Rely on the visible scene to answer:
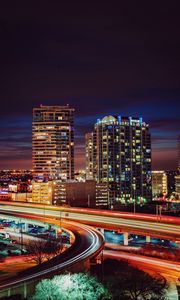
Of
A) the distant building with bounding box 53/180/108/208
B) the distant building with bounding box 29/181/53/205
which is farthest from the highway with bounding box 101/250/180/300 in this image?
the distant building with bounding box 29/181/53/205

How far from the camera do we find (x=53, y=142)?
186 meters

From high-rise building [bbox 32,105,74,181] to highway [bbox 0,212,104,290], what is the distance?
119081mm

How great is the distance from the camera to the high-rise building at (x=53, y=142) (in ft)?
603

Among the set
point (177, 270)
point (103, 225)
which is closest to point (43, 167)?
point (103, 225)

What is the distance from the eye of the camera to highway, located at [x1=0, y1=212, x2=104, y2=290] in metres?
31.5

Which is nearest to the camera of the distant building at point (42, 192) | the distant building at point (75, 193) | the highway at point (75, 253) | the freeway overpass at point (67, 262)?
the freeway overpass at point (67, 262)

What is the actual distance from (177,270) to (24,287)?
1897 cm

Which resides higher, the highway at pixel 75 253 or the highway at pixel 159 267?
the highway at pixel 75 253

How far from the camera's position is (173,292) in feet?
120

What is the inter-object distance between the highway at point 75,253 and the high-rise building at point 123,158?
9999 cm

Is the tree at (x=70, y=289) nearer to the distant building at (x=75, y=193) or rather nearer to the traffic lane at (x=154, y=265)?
the traffic lane at (x=154, y=265)

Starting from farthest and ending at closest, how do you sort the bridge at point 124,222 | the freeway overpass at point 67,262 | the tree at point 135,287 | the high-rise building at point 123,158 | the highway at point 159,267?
1. the high-rise building at point 123,158
2. the bridge at point 124,222
3. the highway at point 159,267
4. the tree at point 135,287
5. the freeway overpass at point 67,262

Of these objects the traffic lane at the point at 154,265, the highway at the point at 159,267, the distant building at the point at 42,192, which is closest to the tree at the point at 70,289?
the highway at the point at 159,267

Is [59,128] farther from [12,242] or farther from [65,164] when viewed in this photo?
[12,242]
